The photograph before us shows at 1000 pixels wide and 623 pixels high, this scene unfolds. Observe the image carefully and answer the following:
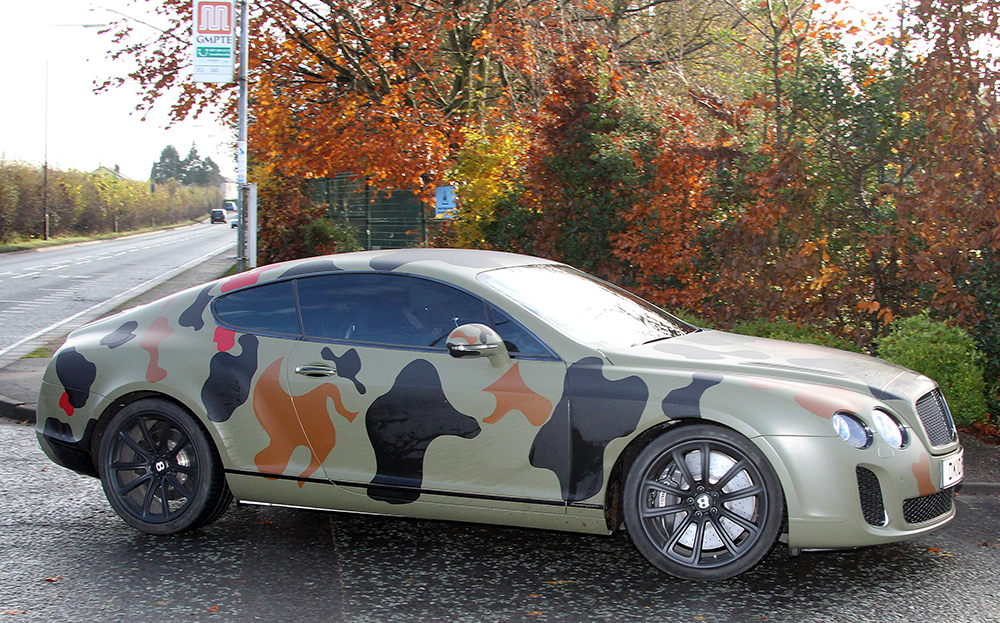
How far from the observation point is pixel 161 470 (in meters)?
5.13

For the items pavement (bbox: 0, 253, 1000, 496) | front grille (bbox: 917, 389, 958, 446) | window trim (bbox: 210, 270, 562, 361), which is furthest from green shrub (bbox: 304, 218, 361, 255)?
front grille (bbox: 917, 389, 958, 446)

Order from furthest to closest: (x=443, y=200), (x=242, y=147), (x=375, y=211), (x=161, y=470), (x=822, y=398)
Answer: (x=375, y=211) → (x=443, y=200) → (x=242, y=147) → (x=161, y=470) → (x=822, y=398)

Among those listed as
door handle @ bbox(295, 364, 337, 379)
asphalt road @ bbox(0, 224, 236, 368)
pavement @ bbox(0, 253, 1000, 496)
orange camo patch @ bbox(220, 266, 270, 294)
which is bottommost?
asphalt road @ bbox(0, 224, 236, 368)

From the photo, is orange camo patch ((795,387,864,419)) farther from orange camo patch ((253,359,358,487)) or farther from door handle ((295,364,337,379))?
door handle ((295,364,337,379))

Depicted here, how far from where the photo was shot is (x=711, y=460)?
4.27m

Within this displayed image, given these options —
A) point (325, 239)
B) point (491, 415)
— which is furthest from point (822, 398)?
point (325, 239)

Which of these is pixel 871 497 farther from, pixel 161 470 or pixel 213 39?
pixel 213 39

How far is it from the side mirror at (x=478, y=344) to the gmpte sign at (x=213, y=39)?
8.20 m

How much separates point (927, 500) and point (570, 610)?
1.63 m

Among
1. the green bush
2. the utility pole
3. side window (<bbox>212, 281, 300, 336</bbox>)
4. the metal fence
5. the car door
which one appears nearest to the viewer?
the car door

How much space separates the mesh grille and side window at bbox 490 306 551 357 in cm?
168

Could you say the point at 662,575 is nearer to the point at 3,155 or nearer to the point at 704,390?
the point at 704,390

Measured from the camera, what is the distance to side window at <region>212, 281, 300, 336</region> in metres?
5.06

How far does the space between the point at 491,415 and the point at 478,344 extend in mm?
336
